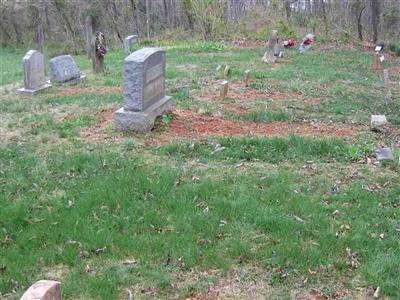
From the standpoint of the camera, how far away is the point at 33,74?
517 inches

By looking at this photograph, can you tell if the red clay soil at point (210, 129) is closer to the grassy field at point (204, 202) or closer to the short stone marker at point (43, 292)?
A: the grassy field at point (204, 202)

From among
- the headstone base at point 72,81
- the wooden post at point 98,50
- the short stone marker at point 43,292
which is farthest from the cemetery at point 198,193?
the wooden post at point 98,50

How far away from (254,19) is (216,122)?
62.0ft

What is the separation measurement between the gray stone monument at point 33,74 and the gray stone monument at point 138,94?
5.02 metres

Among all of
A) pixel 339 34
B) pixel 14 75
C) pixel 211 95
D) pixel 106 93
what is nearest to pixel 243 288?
pixel 211 95

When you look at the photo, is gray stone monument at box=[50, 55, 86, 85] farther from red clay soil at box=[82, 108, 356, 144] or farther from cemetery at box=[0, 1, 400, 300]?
red clay soil at box=[82, 108, 356, 144]

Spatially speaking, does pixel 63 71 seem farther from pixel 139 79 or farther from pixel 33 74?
pixel 139 79

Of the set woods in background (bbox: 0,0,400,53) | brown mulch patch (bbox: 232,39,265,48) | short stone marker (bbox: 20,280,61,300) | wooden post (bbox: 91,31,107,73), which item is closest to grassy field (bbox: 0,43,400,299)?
short stone marker (bbox: 20,280,61,300)

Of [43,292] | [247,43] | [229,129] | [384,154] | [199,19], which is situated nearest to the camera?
[43,292]

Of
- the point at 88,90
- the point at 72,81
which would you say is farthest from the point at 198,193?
the point at 72,81

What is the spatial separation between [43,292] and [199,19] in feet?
79.4

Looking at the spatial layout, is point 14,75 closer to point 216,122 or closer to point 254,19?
point 216,122

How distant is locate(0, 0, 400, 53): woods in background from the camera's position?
82.7 feet

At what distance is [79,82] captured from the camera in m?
14.4
